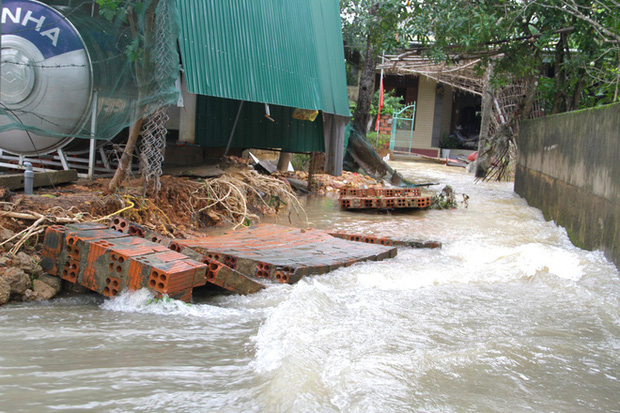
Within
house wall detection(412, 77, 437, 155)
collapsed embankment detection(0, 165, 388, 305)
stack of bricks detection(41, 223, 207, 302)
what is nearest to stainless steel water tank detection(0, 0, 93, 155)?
collapsed embankment detection(0, 165, 388, 305)

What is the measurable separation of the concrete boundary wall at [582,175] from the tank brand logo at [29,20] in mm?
6801

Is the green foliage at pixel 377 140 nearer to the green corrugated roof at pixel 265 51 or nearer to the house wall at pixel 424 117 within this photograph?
the house wall at pixel 424 117

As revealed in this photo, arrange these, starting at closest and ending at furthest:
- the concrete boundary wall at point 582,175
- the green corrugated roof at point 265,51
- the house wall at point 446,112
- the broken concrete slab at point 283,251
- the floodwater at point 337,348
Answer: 1. the floodwater at point 337,348
2. the broken concrete slab at point 283,251
3. the concrete boundary wall at point 582,175
4. the green corrugated roof at point 265,51
5. the house wall at point 446,112

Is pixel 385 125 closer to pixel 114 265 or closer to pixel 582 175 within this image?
pixel 582 175

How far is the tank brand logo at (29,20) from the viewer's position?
573cm

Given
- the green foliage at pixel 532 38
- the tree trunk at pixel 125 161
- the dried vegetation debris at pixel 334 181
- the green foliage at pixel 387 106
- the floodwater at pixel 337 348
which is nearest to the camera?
the floodwater at pixel 337 348

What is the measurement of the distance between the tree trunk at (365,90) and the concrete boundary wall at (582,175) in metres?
5.52

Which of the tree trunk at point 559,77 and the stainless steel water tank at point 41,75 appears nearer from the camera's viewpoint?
the stainless steel water tank at point 41,75

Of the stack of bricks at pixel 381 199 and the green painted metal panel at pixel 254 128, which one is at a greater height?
the green painted metal panel at pixel 254 128

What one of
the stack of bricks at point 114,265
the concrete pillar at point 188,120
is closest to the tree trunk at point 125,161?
the stack of bricks at point 114,265

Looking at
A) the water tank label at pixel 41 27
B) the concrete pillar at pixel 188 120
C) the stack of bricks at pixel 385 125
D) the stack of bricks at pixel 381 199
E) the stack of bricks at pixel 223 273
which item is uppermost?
the stack of bricks at pixel 385 125

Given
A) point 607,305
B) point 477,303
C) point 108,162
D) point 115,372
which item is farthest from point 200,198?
point 607,305

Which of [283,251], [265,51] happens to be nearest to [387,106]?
[265,51]

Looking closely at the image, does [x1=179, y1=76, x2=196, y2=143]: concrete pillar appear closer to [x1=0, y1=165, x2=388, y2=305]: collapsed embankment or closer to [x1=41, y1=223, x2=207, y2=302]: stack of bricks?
[x1=0, y1=165, x2=388, y2=305]: collapsed embankment
